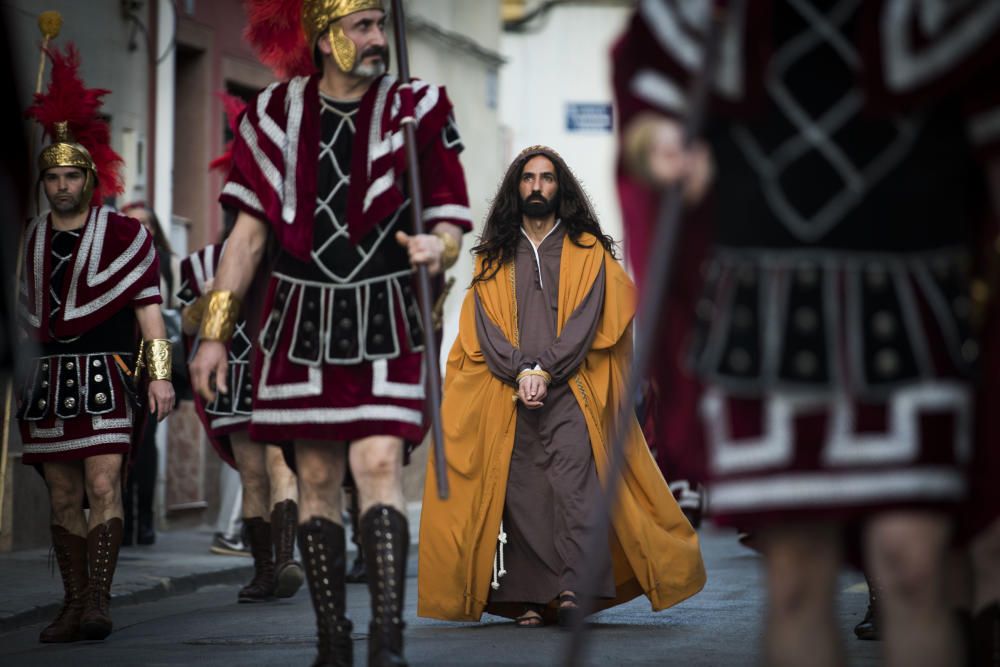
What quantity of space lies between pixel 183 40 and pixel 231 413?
6748 mm

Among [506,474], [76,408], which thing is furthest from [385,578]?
[506,474]

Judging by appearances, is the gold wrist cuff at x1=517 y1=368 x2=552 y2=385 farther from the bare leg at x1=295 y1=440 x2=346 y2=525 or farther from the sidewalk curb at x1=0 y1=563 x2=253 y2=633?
the bare leg at x1=295 y1=440 x2=346 y2=525

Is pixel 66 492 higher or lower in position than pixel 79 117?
lower

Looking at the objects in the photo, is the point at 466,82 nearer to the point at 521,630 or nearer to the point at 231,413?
the point at 231,413

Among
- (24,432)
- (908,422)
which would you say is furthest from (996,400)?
(24,432)

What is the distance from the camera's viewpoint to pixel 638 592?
8.95 meters

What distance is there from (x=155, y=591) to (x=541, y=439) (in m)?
2.77

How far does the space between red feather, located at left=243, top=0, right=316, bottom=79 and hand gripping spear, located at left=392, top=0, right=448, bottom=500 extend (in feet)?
1.60

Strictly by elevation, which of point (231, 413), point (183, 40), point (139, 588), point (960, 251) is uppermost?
point (183, 40)

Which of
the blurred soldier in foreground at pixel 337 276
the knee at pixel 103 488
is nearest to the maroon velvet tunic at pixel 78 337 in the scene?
the knee at pixel 103 488

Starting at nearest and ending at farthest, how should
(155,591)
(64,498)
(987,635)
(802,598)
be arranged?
(802,598) → (987,635) → (64,498) → (155,591)

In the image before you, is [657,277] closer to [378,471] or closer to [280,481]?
[378,471]

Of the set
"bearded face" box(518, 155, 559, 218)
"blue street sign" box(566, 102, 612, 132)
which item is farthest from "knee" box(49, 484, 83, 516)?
"blue street sign" box(566, 102, 612, 132)

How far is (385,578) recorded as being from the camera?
5.77 metres
